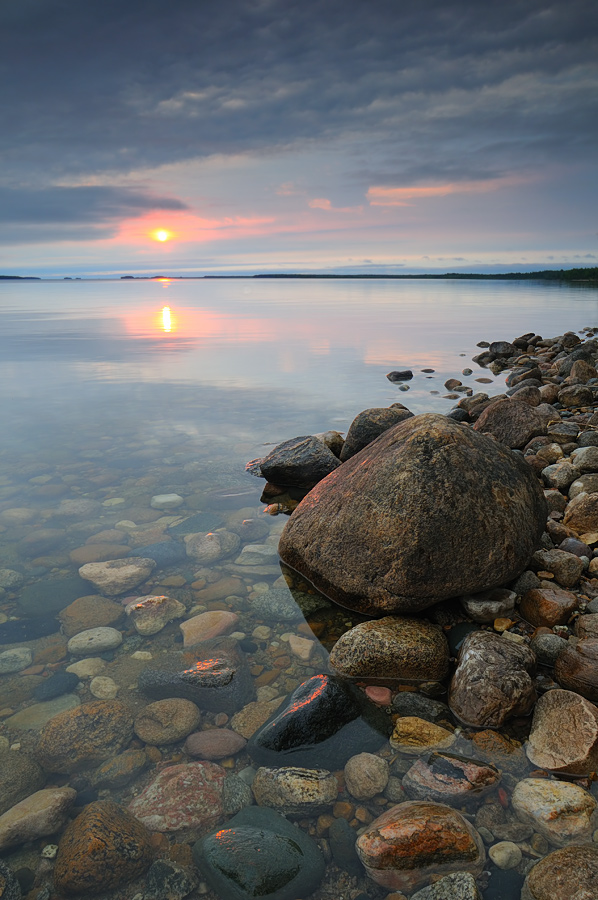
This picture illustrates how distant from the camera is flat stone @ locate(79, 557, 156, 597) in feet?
18.1

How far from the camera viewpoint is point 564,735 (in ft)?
11.0

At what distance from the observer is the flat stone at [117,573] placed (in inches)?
217

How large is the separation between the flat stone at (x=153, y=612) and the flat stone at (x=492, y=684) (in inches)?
102

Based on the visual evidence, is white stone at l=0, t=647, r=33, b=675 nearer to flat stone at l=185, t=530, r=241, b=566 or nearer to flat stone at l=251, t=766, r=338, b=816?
flat stone at l=185, t=530, r=241, b=566

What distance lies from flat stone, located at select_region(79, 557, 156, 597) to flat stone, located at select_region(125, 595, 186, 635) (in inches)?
11.9

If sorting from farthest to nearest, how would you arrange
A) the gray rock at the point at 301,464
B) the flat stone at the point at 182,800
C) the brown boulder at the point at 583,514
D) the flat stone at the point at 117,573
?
the gray rock at the point at 301,464, the brown boulder at the point at 583,514, the flat stone at the point at 117,573, the flat stone at the point at 182,800

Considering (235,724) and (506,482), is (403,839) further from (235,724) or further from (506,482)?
(506,482)

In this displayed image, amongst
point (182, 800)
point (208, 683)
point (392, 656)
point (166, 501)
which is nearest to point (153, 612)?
point (208, 683)

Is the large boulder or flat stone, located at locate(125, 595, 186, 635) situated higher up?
the large boulder

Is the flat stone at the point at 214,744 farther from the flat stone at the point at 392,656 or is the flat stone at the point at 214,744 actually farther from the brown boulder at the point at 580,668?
the brown boulder at the point at 580,668

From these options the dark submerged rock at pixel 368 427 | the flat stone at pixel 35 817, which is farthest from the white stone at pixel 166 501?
the flat stone at pixel 35 817

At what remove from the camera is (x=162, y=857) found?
2920 mm

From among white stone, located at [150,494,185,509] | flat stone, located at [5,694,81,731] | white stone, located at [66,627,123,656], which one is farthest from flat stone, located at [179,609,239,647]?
white stone, located at [150,494,185,509]

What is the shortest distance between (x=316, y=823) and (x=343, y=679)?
3.66ft
